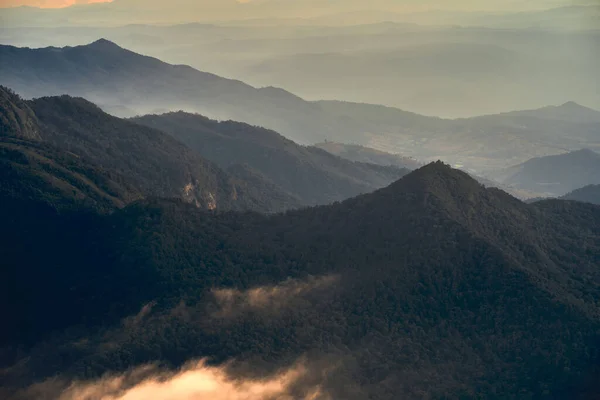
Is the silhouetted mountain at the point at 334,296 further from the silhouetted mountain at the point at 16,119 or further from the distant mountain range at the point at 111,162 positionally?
the silhouetted mountain at the point at 16,119

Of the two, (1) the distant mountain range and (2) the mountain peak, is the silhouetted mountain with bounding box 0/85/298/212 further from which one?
(2) the mountain peak

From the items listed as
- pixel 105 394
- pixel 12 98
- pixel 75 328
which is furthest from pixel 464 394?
pixel 12 98

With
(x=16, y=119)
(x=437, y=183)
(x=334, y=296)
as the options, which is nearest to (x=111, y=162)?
(x=16, y=119)

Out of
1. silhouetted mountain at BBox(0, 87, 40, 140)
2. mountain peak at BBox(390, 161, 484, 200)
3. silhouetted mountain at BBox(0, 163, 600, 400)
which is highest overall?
silhouetted mountain at BBox(0, 87, 40, 140)

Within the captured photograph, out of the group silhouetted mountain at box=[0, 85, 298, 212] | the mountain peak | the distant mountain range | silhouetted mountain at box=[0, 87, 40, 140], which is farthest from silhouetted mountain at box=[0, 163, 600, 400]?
silhouetted mountain at box=[0, 85, 298, 212]

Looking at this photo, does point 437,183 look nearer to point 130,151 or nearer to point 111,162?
point 111,162

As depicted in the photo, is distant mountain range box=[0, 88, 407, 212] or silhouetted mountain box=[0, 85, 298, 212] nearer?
distant mountain range box=[0, 88, 407, 212]
